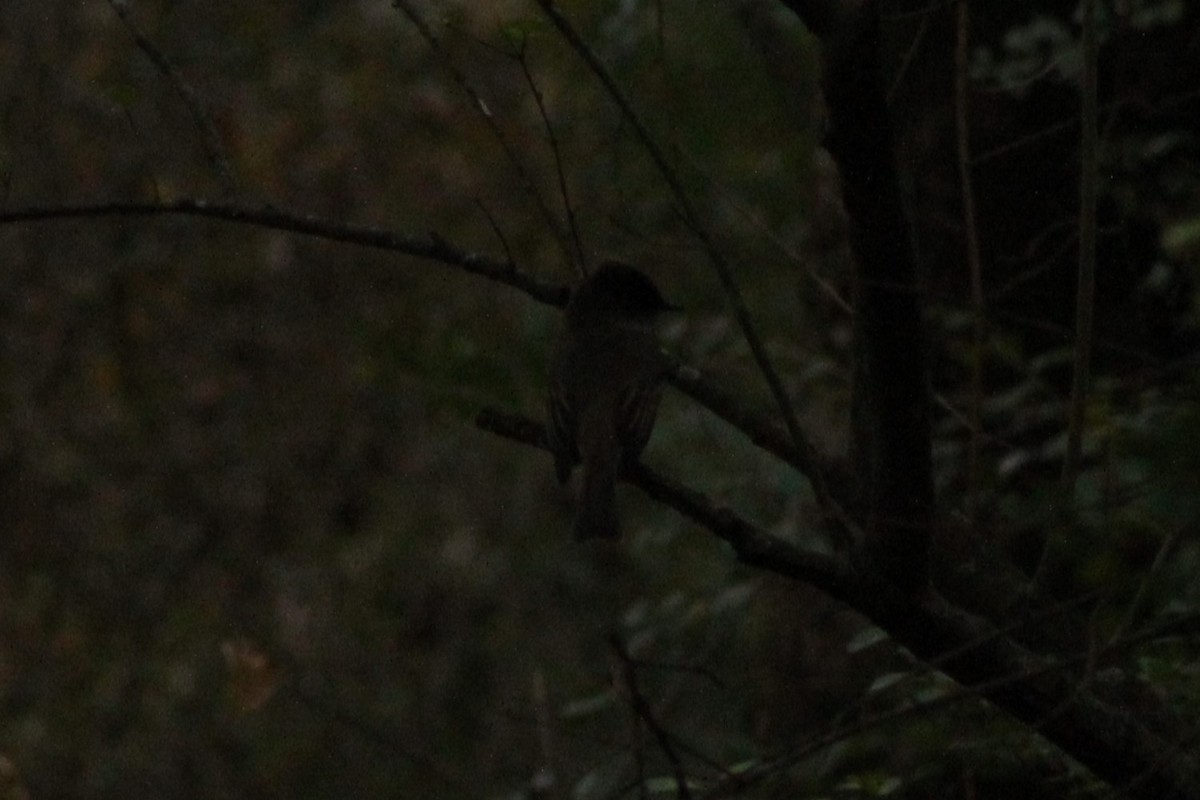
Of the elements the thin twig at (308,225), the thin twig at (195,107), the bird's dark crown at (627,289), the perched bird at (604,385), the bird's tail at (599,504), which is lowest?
the bird's tail at (599,504)

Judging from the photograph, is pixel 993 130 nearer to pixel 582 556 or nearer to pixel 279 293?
pixel 582 556

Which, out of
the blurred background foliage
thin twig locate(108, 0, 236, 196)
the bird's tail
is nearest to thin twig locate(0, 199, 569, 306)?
thin twig locate(108, 0, 236, 196)

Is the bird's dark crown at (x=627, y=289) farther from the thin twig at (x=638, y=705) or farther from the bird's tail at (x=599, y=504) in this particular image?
the thin twig at (x=638, y=705)

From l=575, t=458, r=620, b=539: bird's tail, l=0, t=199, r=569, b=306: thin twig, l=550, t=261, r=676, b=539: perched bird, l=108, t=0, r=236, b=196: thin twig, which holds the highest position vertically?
l=108, t=0, r=236, b=196: thin twig

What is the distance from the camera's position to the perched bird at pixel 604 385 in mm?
4738

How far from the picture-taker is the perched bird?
15.5ft

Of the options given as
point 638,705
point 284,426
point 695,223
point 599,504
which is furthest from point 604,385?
point 284,426

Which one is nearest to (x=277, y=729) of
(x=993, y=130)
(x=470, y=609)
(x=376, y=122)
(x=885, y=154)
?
(x=470, y=609)

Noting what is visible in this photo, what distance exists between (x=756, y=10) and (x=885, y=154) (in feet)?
12.3

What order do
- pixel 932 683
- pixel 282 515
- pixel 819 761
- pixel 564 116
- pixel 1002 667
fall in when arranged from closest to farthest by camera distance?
pixel 1002 667 → pixel 932 683 → pixel 819 761 → pixel 564 116 → pixel 282 515

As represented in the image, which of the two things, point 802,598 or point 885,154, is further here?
point 802,598

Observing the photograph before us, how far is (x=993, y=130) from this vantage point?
19.3 ft

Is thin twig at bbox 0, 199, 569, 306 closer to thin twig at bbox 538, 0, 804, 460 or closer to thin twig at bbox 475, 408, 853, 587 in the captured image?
thin twig at bbox 538, 0, 804, 460

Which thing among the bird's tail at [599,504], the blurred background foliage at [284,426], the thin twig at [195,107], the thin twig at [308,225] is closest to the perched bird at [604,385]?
the bird's tail at [599,504]
